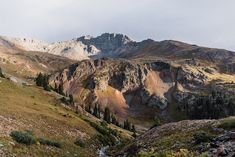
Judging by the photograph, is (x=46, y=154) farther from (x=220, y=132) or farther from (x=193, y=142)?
(x=220, y=132)

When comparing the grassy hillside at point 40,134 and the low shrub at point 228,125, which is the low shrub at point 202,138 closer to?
the low shrub at point 228,125

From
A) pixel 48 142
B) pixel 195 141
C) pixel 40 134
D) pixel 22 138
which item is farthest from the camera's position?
pixel 40 134

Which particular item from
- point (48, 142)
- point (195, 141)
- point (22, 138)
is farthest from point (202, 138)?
point (22, 138)

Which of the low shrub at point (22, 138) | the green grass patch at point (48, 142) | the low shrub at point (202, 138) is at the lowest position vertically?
the green grass patch at point (48, 142)

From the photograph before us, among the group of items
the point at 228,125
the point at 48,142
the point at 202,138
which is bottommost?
the point at 48,142

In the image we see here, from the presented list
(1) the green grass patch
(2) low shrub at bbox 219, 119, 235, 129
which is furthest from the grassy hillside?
(2) low shrub at bbox 219, 119, 235, 129

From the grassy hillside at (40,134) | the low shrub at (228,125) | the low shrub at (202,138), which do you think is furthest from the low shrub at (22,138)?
the low shrub at (228,125)

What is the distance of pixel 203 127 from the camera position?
4747 cm

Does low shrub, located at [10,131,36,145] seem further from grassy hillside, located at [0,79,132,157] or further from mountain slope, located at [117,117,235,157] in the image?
mountain slope, located at [117,117,235,157]

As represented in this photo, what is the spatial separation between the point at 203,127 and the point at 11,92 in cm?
4829

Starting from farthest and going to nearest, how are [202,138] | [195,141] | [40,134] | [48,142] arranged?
[40,134] → [48,142] → [195,141] → [202,138]

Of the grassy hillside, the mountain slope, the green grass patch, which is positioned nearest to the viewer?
the mountain slope

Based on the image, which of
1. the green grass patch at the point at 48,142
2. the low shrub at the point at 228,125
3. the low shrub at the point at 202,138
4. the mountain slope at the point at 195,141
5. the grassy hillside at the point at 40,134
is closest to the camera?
the mountain slope at the point at 195,141

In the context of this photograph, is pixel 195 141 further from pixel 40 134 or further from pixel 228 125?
pixel 40 134
